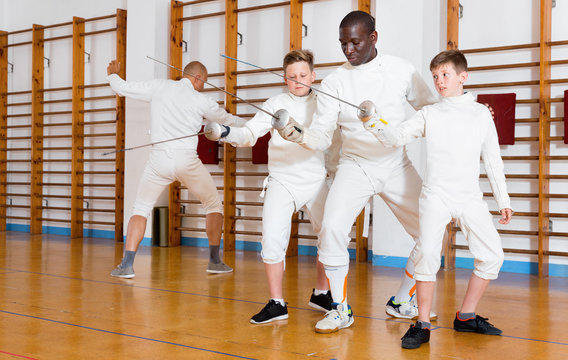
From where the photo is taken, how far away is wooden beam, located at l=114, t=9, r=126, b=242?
264 inches

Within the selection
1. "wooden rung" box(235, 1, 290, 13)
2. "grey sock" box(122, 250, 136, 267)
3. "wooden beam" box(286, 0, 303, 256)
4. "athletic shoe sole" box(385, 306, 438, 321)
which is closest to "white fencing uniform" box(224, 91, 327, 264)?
"athletic shoe sole" box(385, 306, 438, 321)

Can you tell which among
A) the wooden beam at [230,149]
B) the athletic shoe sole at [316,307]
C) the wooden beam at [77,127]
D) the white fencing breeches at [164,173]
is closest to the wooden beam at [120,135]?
the wooden beam at [77,127]

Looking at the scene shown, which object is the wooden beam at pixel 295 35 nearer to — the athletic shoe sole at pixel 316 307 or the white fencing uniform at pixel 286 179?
the athletic shoe sole at pixel 316 307

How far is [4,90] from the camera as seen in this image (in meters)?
8.09

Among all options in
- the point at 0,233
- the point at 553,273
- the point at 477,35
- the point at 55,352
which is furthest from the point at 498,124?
the point at 0,233

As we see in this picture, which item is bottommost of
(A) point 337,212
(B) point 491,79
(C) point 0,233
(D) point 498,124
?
(C) point 0,233

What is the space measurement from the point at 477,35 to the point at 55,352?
3.89m

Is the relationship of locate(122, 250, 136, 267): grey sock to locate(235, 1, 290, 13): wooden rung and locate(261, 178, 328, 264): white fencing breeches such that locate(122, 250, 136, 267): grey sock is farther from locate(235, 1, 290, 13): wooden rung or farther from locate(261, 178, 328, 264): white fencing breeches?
locate(235, 1, 290, 13): wooden rung

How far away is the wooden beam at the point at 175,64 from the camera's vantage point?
6246mm

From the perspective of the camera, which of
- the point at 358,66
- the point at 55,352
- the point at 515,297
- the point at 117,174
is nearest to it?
the point at 55,352

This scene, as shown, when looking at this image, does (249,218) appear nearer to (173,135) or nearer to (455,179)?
(173,135)

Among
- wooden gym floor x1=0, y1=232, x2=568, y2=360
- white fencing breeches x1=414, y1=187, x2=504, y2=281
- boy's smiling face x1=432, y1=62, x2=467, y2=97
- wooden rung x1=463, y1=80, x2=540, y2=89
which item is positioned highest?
wooden rung x1=463, y1=80, x2=540, y2=89

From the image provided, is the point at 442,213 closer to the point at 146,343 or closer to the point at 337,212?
the point at 337,212

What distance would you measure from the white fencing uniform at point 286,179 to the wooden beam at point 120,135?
413 cm
